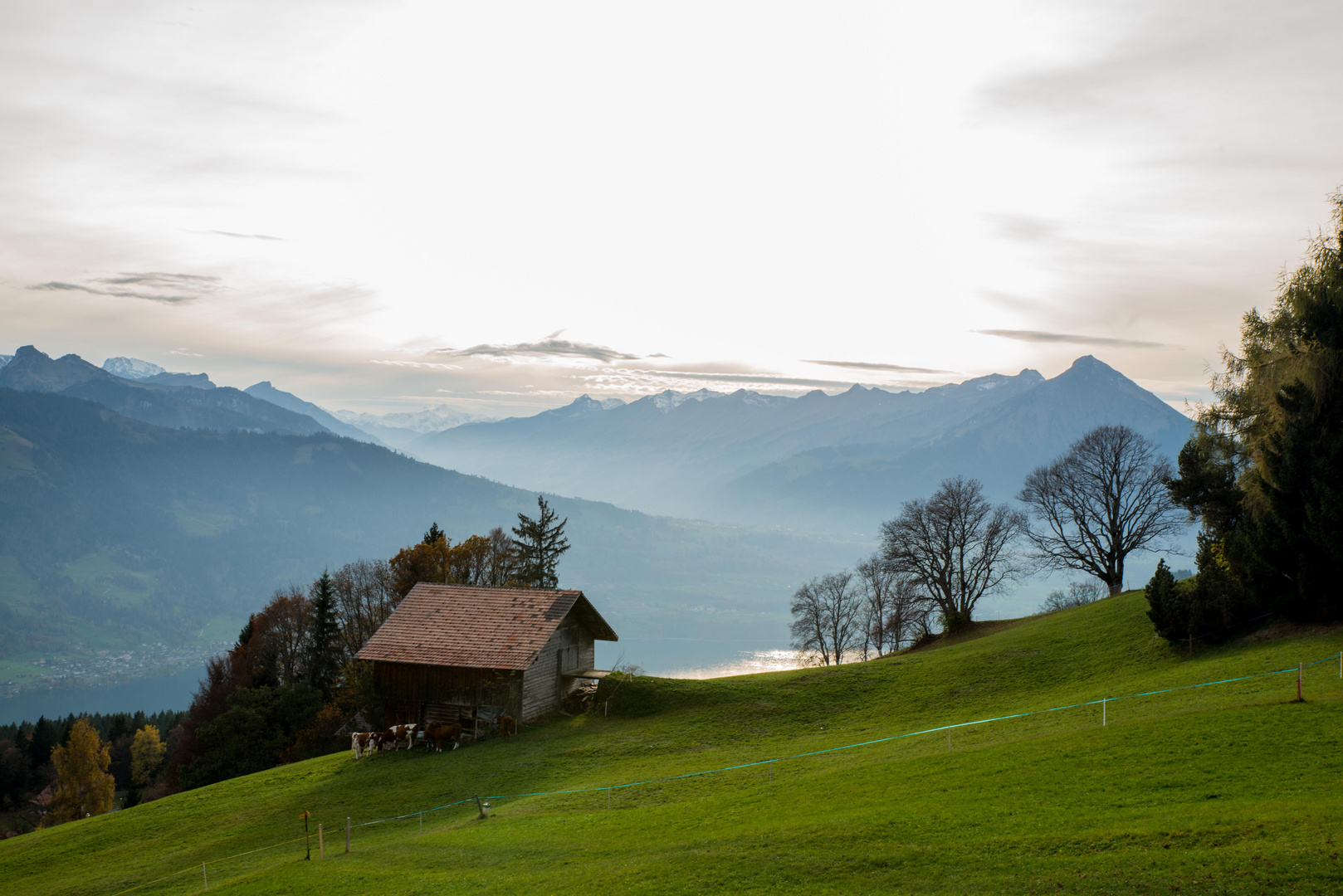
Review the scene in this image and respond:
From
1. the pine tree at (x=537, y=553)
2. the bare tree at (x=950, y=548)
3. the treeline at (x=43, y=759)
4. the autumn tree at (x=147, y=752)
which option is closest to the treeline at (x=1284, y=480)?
the bare tree at (x=950, y=548)

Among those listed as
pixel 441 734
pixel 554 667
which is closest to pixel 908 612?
pixel 554 667

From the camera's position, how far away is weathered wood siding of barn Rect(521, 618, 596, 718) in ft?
121

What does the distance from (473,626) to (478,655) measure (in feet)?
7.91

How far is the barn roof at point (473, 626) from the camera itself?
37000 millimetres

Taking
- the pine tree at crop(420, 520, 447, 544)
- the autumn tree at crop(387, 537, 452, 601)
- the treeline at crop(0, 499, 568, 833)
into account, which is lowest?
the treeline at crop(0, 499, 568, 833)

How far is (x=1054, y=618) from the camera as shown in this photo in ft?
146

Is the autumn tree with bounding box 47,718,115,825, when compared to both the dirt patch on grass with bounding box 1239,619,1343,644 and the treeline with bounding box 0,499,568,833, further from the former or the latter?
the dirt patch on grass with bounding box 1239,619,1343,644

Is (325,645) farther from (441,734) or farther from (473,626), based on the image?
(441,734)

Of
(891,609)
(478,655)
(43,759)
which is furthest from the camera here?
(43,759)

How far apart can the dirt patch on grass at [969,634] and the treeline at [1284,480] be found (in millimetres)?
17931

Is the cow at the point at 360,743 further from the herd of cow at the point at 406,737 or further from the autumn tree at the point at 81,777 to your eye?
the autumn tree at the point at 81,777

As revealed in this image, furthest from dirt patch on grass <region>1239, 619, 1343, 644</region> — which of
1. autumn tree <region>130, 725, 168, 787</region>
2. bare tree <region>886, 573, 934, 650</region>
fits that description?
autumn tree <region>130, 725, 168, 787</region>

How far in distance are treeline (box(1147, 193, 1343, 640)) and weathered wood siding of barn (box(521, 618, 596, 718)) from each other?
1087 inches

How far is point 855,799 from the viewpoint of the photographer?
60.2 feet
